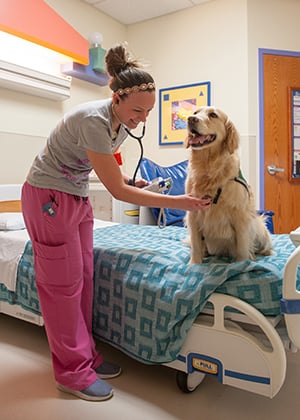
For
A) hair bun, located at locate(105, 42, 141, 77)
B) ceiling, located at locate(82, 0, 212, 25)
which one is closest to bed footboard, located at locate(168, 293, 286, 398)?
hair bun, located at locate(105, 42, 141, 77)

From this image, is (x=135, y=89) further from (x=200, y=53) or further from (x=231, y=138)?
(x=200, y=53)

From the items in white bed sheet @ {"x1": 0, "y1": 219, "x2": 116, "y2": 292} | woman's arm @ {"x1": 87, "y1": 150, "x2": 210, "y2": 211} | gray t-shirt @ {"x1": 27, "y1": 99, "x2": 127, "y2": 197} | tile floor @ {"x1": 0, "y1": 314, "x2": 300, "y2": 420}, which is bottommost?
tile floor @ {"x1": 0, "y1": 314, "x2": 300, "y2": 420}

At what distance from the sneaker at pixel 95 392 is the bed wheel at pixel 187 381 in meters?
0.27

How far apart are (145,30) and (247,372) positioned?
3642mm

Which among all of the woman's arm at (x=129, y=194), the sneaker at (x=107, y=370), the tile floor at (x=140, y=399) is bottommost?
the tile floor at (x=140, y=399)

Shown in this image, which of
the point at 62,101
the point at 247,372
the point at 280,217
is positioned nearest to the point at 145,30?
the point at 62,101

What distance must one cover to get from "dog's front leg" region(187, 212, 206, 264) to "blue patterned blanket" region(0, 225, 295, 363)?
46 millimetres

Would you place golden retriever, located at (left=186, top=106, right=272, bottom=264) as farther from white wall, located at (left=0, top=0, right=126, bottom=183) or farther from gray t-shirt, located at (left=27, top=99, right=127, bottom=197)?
white wall, located at (left=0, top=0, right=126, bottom=183)

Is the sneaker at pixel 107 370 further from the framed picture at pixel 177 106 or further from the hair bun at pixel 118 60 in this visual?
the framed picture at pixel 177 106

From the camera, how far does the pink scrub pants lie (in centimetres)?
137

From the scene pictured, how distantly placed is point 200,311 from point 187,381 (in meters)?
0.33

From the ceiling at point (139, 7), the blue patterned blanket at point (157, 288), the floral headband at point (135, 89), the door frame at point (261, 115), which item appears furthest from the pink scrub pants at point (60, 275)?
the ceiling at point (139, 7)

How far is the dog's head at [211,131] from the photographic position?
1420 mm

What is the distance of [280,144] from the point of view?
11.1ft
